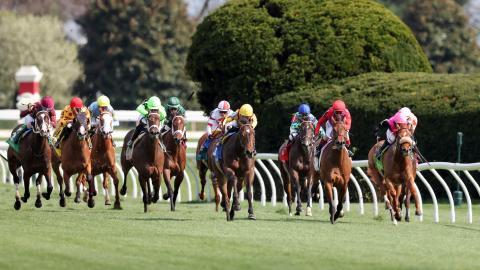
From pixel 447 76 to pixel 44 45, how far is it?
118 feet

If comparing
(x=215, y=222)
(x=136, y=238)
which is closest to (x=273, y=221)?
(x=215, y=222)

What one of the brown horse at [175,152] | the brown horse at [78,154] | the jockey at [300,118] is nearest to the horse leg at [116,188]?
the brown horse at [78,154]

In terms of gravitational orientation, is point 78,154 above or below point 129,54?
below

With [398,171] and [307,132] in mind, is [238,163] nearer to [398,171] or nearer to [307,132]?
[307,132]

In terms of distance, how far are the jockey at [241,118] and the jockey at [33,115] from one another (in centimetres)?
219

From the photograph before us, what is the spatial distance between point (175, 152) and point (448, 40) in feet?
98.6

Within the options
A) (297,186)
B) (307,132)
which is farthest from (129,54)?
(307,132)

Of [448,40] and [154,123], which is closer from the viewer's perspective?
[154,123]

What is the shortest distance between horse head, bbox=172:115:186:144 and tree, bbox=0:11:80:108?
34301 mm

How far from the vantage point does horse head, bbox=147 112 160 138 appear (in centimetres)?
1734

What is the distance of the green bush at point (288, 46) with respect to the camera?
21938 millimetres

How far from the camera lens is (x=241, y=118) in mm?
16094

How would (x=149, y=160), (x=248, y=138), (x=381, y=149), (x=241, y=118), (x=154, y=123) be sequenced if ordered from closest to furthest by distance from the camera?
1. (x=248, y=138)
2. (x=241, y=118)
3. (x=381, y=149)
4. (x=154, y=123)
5. (x=149, y=160)

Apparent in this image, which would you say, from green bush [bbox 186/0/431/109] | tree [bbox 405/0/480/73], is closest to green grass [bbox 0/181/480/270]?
green bush [bbox 186/0/431/109]
